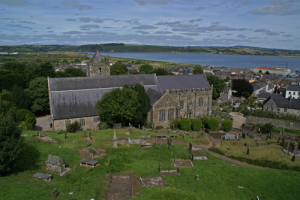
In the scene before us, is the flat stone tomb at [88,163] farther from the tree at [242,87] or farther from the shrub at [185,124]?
the tree at [242,87]

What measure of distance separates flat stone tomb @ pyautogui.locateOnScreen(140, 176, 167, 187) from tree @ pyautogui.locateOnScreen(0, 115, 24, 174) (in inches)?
335

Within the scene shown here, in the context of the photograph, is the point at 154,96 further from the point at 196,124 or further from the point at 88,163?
the point at 88,163

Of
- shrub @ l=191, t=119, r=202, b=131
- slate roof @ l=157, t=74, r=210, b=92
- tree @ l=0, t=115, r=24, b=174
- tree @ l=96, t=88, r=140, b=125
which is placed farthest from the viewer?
slate roof @ l=157, t=74, r=210, b=92

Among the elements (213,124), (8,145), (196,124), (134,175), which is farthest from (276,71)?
(8,145)

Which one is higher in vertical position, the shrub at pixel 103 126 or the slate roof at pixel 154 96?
the slate roof at pixel 154 96

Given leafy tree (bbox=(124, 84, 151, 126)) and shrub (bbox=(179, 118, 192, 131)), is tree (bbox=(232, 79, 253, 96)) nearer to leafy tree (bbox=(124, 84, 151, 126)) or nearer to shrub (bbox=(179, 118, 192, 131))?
shrub (bbox=(179, 118, 192, 131))

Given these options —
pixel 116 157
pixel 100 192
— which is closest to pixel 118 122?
pixel 116 157

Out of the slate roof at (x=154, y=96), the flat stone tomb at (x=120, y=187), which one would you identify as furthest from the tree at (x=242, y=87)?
the flat stone tomb at (x=120, y=187)

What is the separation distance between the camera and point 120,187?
579 inches

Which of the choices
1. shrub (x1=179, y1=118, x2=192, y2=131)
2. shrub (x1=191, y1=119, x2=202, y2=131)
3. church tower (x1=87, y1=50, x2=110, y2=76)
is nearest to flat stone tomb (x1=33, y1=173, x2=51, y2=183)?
shrub (x1=179, y1=118, x2=192, y2=131)

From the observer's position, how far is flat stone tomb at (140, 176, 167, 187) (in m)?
15.2

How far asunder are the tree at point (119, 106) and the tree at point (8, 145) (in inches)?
585

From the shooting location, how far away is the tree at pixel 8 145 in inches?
543

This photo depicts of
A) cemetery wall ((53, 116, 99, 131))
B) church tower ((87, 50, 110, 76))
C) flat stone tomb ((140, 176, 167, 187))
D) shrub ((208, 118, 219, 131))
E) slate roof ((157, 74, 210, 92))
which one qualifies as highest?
church tower ((87, 50, 110, 76))
